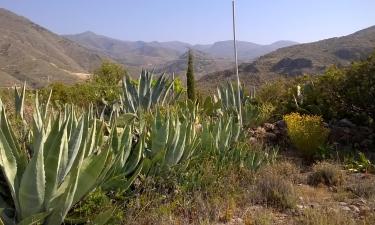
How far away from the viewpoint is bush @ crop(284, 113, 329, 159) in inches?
276

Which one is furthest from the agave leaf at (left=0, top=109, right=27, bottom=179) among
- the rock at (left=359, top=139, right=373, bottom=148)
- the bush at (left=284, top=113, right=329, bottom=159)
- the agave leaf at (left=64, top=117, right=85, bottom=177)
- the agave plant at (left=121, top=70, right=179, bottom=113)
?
the rock at (left=359, top=139, right=373, bottom=148)

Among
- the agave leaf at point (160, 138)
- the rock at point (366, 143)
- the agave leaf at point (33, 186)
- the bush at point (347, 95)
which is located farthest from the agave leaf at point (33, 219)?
the bush at point (347, 95)

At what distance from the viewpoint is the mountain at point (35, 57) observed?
59.4m

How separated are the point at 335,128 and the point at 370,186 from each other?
11.2ft

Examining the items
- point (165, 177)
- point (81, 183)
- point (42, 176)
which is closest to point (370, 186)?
point (165, 177)

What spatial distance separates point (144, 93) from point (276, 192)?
5084 millimetres

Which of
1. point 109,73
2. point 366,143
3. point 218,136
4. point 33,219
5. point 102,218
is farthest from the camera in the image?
point 109,73

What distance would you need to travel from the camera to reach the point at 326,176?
5.52 m

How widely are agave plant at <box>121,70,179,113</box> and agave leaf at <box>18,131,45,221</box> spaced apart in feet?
18.8

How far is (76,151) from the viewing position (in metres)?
3.41

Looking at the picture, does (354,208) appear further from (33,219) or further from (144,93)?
(144,93)

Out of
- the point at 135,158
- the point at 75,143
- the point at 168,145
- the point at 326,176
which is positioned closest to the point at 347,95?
the point at 326,176

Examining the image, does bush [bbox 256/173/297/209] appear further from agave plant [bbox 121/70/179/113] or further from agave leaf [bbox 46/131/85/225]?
agave plant [bbox 121/70/179/113]

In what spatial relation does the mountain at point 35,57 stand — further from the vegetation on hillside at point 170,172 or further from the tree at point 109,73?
the vegetation on hillside at point 170,172
